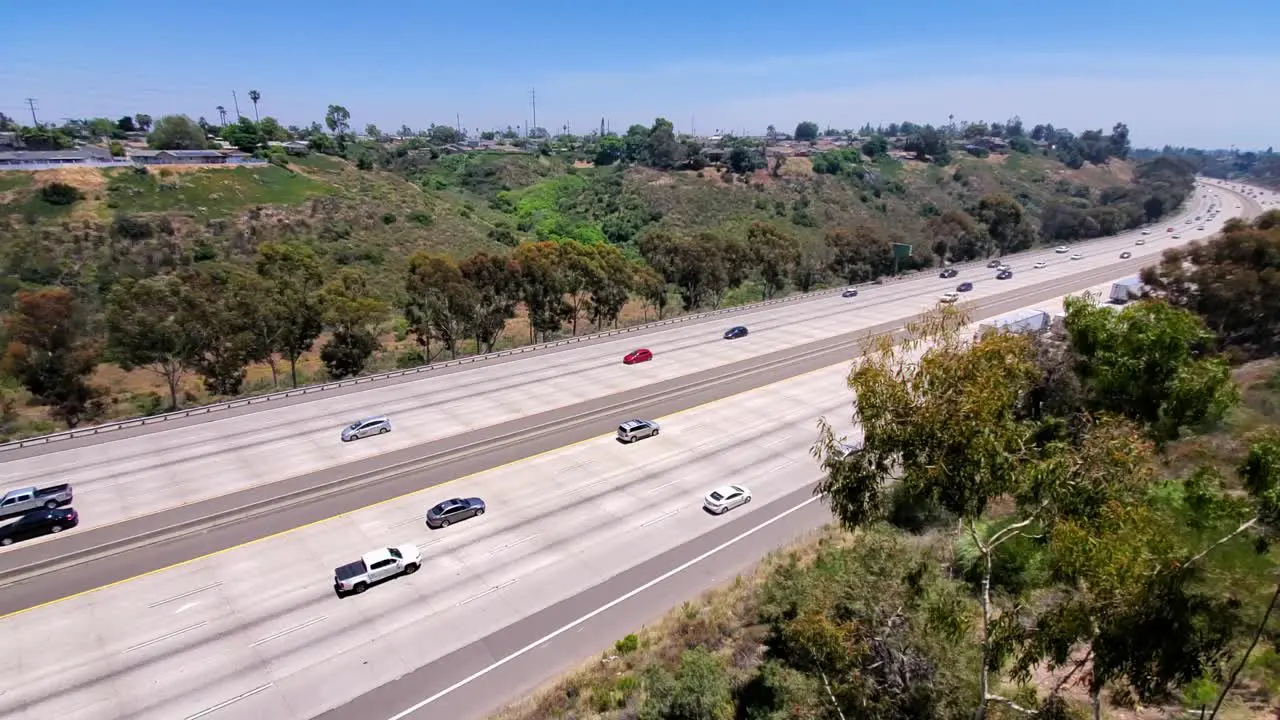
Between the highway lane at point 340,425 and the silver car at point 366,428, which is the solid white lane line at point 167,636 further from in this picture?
the silver car at point 366,428

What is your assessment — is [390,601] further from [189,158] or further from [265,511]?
[189,158]

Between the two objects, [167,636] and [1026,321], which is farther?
[1026,321]

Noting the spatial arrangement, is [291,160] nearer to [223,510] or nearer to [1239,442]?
[223,510]

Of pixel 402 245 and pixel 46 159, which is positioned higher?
pixel 46 159

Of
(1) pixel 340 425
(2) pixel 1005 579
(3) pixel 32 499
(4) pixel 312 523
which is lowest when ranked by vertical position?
(4) pixel 312 523

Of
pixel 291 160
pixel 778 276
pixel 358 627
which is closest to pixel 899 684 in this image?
pixel 358 627

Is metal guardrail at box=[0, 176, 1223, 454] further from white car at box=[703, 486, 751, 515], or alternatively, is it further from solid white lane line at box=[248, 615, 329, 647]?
white car at box=[703, 486, 751, 515]

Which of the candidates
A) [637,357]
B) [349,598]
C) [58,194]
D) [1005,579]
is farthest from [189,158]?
[1005,579]

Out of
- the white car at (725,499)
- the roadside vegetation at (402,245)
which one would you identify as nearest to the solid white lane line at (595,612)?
the white car at (725,499)
